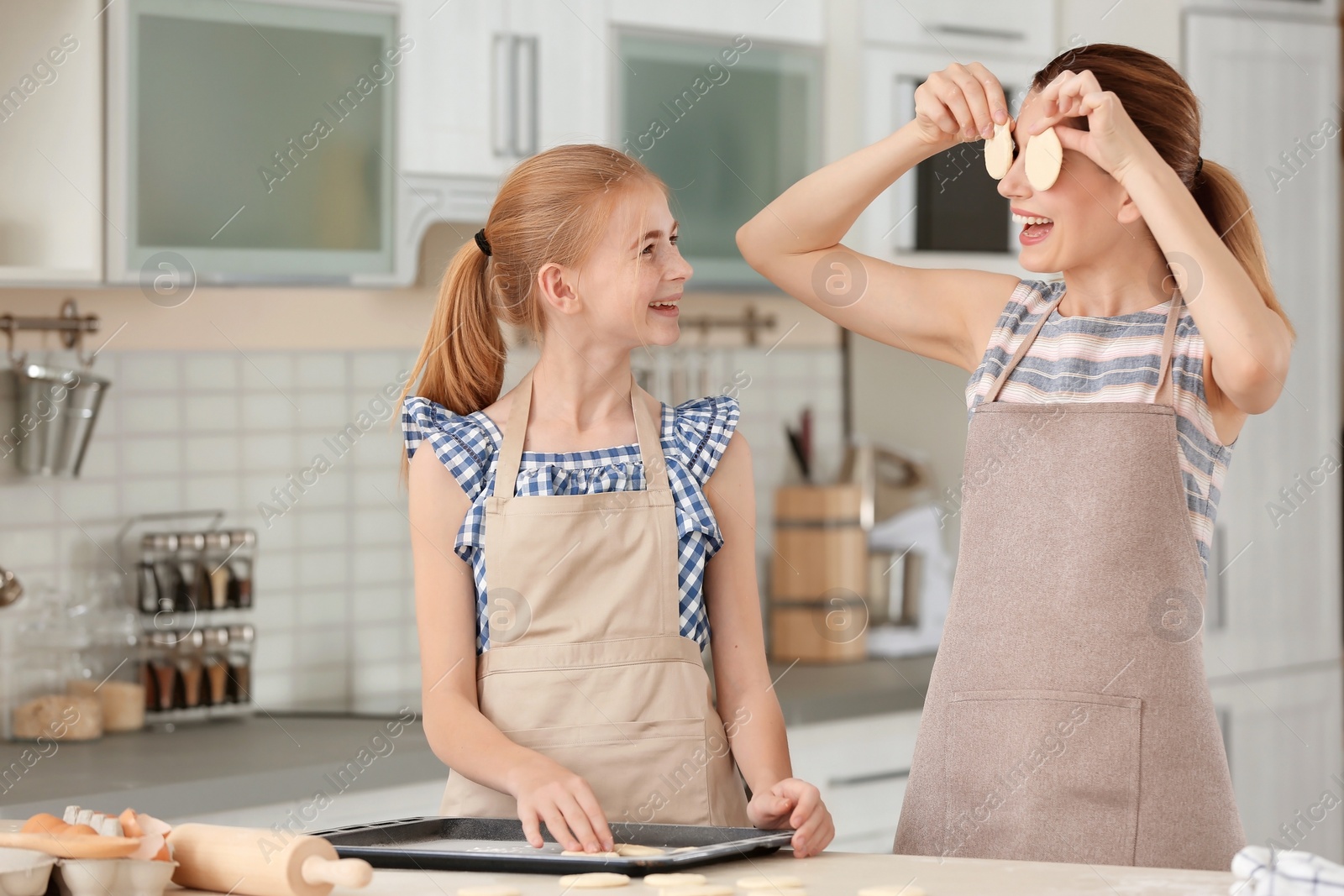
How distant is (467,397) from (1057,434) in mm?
513

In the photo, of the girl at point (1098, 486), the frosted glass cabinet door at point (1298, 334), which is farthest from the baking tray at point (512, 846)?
the frosted glass cabinet door at point (1298, 334)

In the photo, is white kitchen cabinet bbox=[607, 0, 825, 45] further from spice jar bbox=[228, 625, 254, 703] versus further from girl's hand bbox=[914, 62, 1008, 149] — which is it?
girl's hand bbox=[914, 62, 1008, 149]

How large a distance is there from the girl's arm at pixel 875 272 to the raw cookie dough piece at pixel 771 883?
1.76 ft

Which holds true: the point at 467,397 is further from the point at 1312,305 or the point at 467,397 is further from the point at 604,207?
the point at 1312,305

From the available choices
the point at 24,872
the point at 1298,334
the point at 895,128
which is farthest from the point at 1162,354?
the point at 1298,334

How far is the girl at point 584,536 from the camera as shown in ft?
3.94

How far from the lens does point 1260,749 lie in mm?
2943

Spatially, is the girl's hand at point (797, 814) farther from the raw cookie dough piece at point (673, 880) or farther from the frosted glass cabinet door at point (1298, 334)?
the frosted glass cabinet door at point (1298, 334)

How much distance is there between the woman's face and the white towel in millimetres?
497

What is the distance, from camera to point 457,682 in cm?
120

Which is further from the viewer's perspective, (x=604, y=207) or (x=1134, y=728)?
(x=604, y=207)

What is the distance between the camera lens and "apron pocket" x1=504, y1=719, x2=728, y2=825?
1.20 meters

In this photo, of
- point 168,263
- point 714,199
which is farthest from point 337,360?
point 714,199

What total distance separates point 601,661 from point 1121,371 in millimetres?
482
